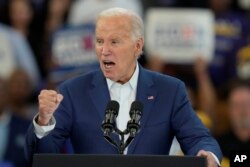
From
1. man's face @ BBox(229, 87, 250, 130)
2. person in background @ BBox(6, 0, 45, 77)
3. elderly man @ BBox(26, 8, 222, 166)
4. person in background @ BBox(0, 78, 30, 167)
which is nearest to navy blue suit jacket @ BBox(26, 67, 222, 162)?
elderly man @ BBox(26, 8, 222, 166)

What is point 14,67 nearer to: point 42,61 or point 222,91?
point 42,61

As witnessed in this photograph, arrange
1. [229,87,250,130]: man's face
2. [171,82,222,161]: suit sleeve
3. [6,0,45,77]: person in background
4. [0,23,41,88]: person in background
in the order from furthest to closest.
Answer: [6,0,45,77]: person in background
[0,23,41,88]: person in background
[229,87,250,130]: man's face
[171,82,222,161]: suit sleeve

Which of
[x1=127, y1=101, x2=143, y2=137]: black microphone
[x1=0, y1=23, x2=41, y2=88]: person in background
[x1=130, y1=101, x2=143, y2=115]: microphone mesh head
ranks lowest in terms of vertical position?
[x1=0, y1=23, x2=41, y2=88]: person in background

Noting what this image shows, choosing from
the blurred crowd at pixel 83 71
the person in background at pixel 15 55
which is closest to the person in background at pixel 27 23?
the blurred crowd at pixel 83 71

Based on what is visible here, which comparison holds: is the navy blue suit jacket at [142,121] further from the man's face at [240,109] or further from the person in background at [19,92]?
the person in background at [19,92]

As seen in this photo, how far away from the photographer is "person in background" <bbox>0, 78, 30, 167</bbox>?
737 cm

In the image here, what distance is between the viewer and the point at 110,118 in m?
4.16

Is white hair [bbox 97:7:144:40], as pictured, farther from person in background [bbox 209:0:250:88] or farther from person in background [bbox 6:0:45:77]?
person in background [bbox 6:0:45:77]

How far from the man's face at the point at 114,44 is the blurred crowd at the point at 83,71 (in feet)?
8.84

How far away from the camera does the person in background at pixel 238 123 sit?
23.3 ft

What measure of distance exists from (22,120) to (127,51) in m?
3.16

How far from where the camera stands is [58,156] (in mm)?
4043

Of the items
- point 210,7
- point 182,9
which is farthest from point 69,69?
point 210,7

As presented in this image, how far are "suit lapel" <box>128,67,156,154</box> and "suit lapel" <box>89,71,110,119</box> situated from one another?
6.5 inches
